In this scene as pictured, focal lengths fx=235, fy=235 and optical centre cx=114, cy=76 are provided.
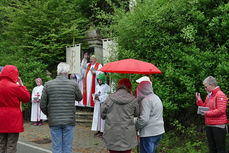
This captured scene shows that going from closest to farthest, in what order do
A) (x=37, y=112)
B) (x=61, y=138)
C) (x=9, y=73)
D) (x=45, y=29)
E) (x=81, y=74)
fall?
(x=61, y=138)
(x=9, y=73)
(x=37, y=112)
(x=81, y=74)
(x=45, y=29)

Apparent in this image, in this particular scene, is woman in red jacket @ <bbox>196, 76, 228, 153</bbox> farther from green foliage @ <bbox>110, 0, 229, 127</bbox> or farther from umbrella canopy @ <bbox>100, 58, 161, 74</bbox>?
umbrella canopy @ <bbox>100, 58, 161, 74</bbox>

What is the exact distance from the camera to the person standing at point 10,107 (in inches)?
177

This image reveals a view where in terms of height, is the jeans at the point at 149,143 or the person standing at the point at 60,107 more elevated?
the person standing at the point at 60,107

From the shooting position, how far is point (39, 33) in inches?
468

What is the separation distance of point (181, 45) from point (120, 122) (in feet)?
11.4

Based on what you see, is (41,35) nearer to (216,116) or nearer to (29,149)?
(29,149)

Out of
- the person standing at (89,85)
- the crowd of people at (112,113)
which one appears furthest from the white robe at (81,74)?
the crowd of people at (112,113)

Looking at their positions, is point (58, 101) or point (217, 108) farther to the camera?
point (217, 108)

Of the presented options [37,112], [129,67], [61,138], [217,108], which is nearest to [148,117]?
[129,67]

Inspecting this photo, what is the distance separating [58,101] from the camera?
4.34 metres

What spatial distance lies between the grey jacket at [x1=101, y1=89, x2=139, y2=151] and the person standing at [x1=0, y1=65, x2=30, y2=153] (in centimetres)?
191

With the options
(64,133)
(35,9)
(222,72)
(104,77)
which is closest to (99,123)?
(104,77)

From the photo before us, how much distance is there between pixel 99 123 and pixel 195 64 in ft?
13.6

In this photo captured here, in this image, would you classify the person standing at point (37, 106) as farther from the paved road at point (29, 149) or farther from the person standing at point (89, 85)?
the paved road at point (29, 149)
